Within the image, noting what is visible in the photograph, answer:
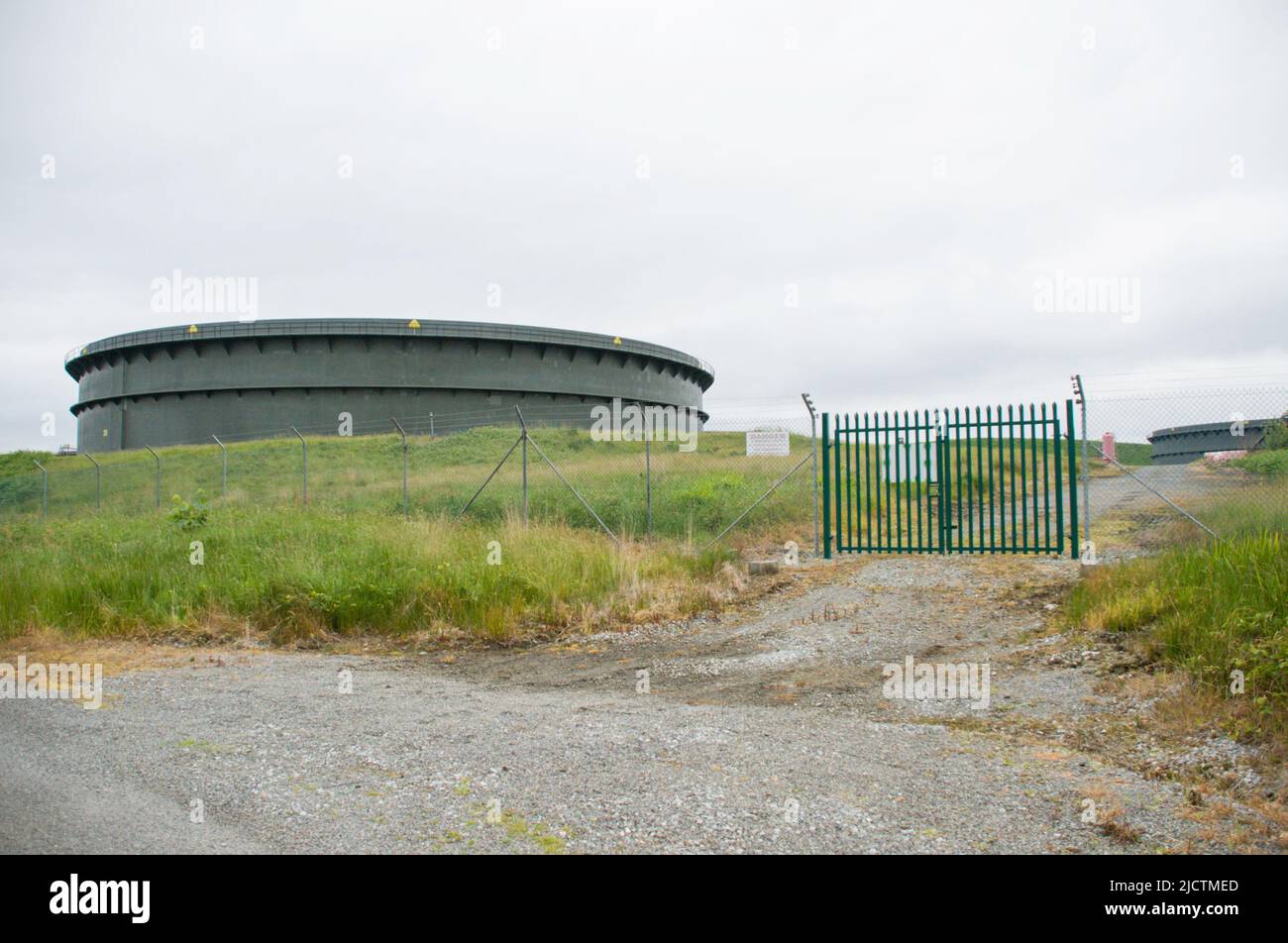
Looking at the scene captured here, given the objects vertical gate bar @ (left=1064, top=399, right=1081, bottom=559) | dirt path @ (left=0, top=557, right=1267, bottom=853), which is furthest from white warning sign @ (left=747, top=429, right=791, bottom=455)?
dirt path @ (left=0, top=557, right=1267, bottom=853)

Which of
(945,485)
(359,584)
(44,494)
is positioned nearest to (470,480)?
(359,584)

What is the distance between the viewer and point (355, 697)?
22.9ft

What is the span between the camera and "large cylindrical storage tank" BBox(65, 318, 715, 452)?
119ft

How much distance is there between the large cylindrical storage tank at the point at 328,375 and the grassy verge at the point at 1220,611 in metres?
29.8

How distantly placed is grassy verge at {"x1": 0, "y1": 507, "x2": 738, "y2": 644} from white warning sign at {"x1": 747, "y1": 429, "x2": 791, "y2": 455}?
2773mm

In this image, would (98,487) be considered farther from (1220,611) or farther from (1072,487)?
(1220,611)

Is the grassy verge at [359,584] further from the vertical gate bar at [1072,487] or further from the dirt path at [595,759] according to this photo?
the vertical gate bar at [1072,487]

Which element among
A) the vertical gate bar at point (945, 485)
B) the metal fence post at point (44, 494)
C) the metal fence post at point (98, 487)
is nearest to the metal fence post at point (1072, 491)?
the vertical gate bar at point (945, 485)

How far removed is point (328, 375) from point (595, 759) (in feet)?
A: 111

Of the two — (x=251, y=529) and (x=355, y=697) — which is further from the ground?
(x=251, y=529)
